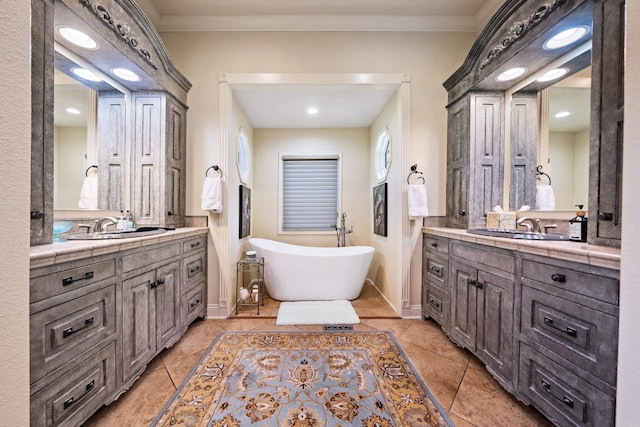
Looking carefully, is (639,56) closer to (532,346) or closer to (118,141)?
(532,346)

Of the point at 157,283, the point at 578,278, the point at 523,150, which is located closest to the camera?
the point at 578,278

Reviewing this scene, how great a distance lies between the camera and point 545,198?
2020mm

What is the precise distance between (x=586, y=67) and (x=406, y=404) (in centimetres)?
251

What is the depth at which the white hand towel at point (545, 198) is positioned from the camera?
1.96m

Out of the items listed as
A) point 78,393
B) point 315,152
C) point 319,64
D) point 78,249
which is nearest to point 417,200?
point 319,64

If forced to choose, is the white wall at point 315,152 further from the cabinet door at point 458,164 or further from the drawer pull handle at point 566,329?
the drawer pull handle at point 566,329

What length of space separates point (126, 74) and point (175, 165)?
0.81 metres

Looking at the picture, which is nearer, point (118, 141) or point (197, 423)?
point (197, 423)

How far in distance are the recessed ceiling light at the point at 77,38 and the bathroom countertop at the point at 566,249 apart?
302 cm

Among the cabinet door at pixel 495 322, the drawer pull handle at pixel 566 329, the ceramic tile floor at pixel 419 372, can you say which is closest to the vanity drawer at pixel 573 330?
the drawer pull handle at pixel 566 329

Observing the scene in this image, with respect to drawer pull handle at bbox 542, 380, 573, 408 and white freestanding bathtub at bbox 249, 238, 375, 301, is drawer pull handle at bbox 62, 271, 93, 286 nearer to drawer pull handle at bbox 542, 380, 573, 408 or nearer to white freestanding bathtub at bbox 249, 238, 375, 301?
white freestanding bathtub at bbox 249, 238, 375, 301

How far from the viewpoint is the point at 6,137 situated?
0.57 metres

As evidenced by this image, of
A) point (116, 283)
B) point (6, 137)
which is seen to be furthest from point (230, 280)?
point (6, 137)

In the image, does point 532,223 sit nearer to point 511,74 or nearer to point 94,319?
point 511,74
